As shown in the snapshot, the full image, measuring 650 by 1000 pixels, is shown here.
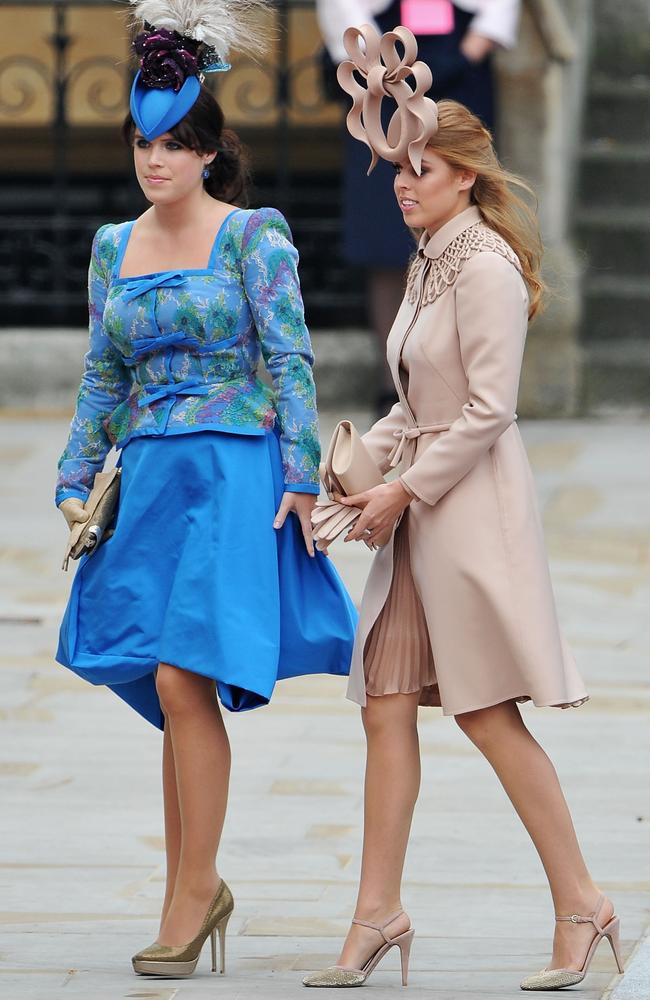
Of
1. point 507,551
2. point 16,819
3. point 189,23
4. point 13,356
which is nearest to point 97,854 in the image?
point 16,819

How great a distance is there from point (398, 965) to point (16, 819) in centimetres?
144

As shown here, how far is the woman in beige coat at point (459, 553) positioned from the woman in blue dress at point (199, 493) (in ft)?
0.67

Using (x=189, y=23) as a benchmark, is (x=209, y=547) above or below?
below

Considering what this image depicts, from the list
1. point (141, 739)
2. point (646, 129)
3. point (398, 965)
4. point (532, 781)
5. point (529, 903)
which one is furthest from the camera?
point (646, 129)

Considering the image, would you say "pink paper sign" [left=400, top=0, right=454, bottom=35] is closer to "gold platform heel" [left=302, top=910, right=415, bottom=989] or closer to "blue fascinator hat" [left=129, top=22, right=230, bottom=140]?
"blue fascinator hat" [left=129, top=22, right=230, bottom=140]

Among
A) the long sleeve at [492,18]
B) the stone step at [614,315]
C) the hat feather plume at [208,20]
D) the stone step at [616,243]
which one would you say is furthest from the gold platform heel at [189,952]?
the stone step at [616,243]

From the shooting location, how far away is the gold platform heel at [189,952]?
4230 millimetres

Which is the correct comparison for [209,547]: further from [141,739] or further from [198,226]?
[141,739]

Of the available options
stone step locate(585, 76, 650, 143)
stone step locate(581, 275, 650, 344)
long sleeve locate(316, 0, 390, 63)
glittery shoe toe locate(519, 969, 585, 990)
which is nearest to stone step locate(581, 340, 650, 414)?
stone step locate(581, 275, 650, 344)

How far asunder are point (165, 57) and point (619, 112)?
8129mm

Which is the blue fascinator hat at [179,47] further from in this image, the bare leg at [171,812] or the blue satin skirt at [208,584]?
the bare leg at [171,812]

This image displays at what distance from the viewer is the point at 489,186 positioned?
4.25 m

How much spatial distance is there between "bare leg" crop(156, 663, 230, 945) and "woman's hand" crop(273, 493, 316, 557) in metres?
0.36

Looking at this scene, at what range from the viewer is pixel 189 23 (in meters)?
4.39
